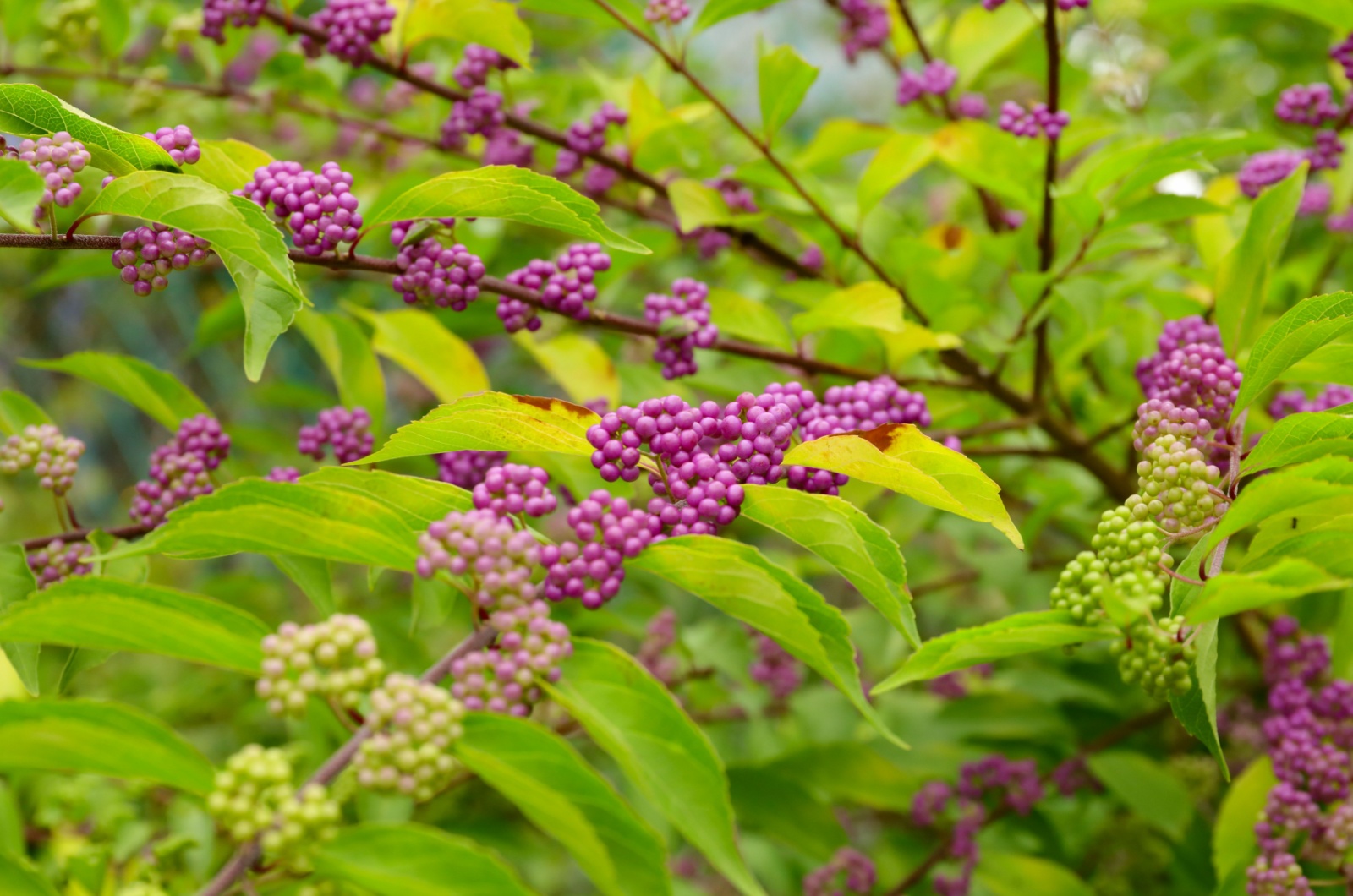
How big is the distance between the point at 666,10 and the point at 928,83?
2.11 feet

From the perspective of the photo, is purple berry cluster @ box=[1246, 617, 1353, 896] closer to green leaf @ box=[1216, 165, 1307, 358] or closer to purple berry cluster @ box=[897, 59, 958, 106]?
green leaf @ box=[1216, 165, 1307, 358]

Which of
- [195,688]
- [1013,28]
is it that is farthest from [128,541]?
[1013,28]

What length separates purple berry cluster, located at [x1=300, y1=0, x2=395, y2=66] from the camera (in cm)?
161

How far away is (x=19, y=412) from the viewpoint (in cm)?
149

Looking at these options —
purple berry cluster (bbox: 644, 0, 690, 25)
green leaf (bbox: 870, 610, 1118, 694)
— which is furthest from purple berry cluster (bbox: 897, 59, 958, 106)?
green leaf (bbox: 870, 610, 1118, 694)

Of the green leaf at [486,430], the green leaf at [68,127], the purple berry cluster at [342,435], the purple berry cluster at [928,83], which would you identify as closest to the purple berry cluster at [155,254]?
the green leaf at [68,127]

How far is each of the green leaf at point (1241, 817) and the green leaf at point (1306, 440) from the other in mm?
739

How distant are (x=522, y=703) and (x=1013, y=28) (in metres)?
1.85

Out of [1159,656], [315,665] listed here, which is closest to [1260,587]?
[1159,656]

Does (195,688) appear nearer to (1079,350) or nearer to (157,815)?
(157,815)

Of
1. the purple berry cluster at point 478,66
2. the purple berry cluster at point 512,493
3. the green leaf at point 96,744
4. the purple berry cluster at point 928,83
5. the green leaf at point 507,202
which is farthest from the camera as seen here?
the purple berry cluster at point 928,83

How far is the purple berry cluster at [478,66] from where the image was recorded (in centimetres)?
178

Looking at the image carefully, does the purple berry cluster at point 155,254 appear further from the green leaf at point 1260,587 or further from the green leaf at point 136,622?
the green leaf at point 1260,587

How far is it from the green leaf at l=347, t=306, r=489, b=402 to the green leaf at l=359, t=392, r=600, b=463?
2.36 ft
